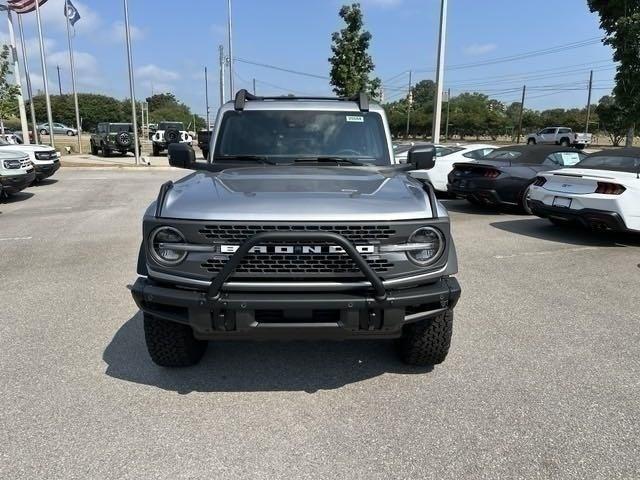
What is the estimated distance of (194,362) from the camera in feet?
11.6

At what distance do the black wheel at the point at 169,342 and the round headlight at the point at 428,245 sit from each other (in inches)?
60.4

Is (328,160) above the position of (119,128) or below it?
below

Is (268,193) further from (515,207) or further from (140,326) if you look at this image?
(515,207)

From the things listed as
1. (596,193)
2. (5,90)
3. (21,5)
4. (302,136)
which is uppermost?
(21,5)

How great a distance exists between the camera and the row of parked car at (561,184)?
7.05 metres

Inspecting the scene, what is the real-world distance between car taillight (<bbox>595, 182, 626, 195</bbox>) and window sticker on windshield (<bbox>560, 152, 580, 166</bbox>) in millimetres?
3578

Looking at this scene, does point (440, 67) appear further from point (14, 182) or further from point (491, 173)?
point (14, 182)

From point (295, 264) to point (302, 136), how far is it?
1.81m

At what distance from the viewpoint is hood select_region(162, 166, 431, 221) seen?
2.77m

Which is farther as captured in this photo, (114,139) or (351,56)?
(114,139)

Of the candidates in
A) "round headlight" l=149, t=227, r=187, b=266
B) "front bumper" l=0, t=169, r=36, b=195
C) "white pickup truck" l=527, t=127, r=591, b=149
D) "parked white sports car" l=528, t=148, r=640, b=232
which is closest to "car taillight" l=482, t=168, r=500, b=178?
"parked white sports car" l=528, t=148, r=640, b=232

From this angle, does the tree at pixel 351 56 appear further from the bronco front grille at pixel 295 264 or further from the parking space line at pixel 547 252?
the bronco front grille at pixel 295 264

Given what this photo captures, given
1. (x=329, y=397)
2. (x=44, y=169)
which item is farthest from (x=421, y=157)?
(x=44, y=169)

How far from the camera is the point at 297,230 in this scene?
2742 mm
